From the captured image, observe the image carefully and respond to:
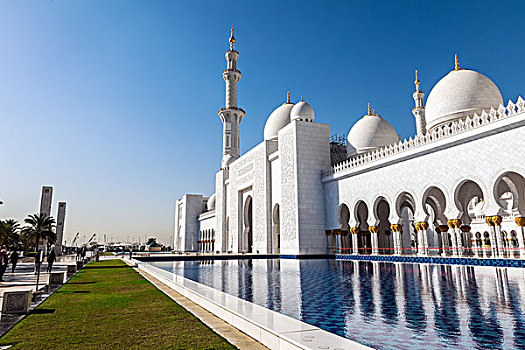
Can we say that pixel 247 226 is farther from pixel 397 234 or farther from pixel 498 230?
pixel 498 230

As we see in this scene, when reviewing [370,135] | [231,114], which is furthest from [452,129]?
[231,114]

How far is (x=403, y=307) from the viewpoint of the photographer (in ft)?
12.5

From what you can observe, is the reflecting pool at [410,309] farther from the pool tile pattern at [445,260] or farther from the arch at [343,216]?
the arch at [343,216]

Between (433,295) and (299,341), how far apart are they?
326 cm

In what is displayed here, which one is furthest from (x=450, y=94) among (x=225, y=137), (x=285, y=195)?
(x=225, y=137)

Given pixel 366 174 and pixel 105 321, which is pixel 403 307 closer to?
pixel 105 321

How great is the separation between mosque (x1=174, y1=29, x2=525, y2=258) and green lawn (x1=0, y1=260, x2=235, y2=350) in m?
8.59

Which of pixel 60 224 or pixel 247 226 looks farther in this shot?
pixel 60 224

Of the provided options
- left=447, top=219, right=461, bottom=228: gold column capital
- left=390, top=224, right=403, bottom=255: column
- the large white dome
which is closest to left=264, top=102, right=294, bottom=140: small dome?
the large white dome

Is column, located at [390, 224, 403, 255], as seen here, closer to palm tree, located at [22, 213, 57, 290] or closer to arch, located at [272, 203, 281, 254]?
arch, located at [272, 203, 281, 254]

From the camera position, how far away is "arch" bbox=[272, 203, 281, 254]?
17.4 metres

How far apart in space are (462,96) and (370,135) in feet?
13.5

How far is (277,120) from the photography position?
19.5m

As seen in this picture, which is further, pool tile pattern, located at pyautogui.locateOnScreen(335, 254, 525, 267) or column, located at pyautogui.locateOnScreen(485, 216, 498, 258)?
column, located at pyautogui.locateOnScreen(485, 216, 498, 258)
